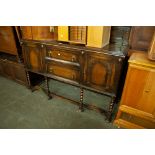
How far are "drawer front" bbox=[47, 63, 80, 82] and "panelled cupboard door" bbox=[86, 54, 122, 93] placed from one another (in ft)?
0.56

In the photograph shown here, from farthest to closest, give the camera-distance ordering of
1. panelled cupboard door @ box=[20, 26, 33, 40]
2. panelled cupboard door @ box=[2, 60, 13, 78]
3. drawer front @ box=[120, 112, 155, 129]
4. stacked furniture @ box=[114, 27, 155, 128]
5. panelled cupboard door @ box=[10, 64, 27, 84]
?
panelled cupboard door @ box=[2, 60, 13, 78] → panelled cupboard door @ box=[10, 64, 27, 84] → panelled cupboard door @ box=[20, 26, 33, 40] → drawer front @ box=[120, 112, 155, 129] → stacked furniture @ box=[114, 27, 155, 128]

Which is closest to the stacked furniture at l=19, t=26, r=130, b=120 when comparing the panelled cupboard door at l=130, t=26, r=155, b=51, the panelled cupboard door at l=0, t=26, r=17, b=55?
the panelled cupboard door at l=130, t=26, r=155, b=51

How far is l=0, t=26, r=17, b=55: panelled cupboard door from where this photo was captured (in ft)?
7.45

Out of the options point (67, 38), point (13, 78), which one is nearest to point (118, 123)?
point (67, 38)

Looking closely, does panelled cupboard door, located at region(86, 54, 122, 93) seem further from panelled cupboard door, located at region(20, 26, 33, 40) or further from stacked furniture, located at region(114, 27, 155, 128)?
panelled cupboard door, located at region(20, 26, 33, 40)

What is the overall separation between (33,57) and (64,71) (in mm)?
559

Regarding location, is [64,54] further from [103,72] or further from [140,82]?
[140,82]

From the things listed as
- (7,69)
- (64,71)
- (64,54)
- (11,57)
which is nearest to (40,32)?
(64,54)

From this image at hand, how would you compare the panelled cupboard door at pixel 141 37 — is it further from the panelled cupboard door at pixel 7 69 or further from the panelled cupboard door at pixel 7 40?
the panelled cupboard door at pixel 7 69

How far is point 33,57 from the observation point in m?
2.09

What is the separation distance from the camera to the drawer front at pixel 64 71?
1.83m

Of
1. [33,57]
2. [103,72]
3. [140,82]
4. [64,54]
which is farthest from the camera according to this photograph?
[33,57]
